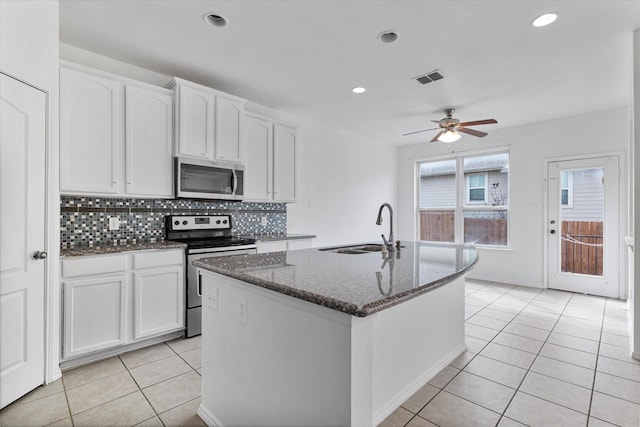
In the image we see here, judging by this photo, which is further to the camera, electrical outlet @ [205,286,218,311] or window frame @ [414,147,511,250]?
window frame @ [414,147,511,250]

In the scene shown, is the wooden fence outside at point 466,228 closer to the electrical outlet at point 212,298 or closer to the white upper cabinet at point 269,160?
the white upper cabinet at point 269,160

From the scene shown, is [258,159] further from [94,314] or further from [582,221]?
[582,221]

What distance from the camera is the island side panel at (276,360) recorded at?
3.62 feet

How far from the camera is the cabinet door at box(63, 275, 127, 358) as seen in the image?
230 cm

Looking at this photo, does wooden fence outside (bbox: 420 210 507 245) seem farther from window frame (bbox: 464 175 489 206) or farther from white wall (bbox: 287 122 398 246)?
white wall (bbox: 287 122 398 246)

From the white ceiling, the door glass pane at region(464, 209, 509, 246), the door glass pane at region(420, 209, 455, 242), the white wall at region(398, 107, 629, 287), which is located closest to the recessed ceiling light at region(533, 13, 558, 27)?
the white ceiling

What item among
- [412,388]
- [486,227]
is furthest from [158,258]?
[486,227]

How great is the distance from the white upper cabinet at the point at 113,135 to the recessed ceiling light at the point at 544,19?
308 cm

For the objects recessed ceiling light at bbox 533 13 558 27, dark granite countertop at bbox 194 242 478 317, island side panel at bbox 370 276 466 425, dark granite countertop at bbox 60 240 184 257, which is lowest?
island side panel at bbox 370 276 466 425

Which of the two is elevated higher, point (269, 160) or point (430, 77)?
point (430, 77)

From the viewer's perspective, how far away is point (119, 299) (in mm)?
2512

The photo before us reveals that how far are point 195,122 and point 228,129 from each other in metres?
0.36

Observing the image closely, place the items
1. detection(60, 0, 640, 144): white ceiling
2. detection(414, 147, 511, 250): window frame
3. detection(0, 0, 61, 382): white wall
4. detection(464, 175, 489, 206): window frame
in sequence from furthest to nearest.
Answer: detection(464, 175, 489, 206): window frame < detection(414, 147, 511, 250): window frame < detection(60, 0, 640, 144): white ceiling < detection(0, 0, 61, 382): white wall

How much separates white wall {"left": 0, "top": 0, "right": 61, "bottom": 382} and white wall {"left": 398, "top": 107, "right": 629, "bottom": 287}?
5.59m
